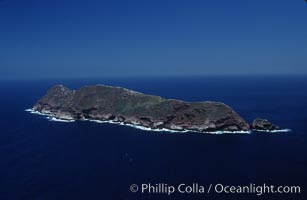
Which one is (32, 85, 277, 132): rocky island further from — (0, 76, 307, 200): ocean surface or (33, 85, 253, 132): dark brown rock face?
(0, 76, 307, 200): ocean surface

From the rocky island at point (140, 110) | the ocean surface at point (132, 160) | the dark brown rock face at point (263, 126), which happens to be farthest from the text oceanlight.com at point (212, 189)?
the dark brown rock face at point (263, 126)

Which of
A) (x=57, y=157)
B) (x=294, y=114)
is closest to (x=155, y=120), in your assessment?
(x=57, y=157)

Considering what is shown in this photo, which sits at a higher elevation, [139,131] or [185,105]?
[185,105]

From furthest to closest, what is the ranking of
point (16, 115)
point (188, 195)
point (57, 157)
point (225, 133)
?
point (16, 115) → point (225, 133) → point (57, 157) → point (188, 195)

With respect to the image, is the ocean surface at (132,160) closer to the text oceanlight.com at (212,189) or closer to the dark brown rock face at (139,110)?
the text oceanlight.com at (212,189)

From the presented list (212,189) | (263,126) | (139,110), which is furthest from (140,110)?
(212,189)

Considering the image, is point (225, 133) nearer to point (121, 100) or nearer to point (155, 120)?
point (155, 120)

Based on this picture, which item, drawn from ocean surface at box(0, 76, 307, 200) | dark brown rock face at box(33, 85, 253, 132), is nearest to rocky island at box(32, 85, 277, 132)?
dark brown rock face at box(33, 85, 253, 132)
